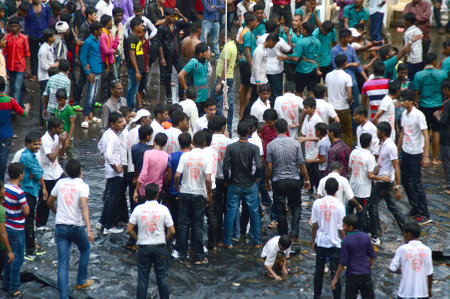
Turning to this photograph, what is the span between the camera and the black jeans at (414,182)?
10.5 m

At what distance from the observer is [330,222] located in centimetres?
796

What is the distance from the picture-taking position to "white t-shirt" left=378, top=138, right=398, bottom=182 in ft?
31.4

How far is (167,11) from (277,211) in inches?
→ 259

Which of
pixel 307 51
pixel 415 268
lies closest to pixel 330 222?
pixel 415 268

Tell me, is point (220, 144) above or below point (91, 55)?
below

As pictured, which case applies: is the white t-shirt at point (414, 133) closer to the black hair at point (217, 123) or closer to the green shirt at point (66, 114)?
the black hair at point (217, 123)

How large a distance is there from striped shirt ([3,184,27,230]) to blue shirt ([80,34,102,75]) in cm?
583

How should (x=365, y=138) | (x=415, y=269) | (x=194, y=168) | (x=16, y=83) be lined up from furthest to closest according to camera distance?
1. (x=16, y=83)
2. (x=365, y=138)
3. (x=194, y=168)
4. (x=415, y=269)

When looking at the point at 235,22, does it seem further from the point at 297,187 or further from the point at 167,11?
the point at 297,187

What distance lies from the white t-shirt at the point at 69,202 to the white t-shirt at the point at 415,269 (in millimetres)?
3961

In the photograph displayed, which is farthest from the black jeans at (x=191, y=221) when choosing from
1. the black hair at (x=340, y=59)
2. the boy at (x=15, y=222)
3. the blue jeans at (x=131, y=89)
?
the blue jeans at (x=131, y=89)

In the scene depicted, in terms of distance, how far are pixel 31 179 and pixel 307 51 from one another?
6878 mm

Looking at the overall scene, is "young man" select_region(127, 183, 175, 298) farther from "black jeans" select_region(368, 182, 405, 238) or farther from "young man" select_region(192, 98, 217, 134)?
"black jeans" select_region(368, 182, 405, 238)

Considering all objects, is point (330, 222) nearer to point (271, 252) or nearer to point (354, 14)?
point (271, 252)
